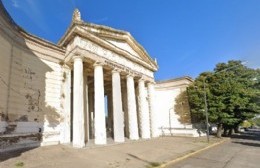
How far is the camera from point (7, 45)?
13305mm

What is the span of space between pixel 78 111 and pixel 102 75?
390cm

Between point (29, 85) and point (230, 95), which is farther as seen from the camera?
point (230, 95)

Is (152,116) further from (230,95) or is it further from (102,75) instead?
→ (102,75)

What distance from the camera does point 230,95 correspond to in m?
25.1

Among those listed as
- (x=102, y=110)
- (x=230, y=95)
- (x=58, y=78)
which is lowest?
(x=102, y=110)

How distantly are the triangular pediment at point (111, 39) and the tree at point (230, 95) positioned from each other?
25.6 feet

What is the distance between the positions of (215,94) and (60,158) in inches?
843

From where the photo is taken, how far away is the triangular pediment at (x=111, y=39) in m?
16.5

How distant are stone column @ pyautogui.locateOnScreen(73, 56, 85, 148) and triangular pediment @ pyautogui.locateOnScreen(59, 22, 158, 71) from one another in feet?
7.35

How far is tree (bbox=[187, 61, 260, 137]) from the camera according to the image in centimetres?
2464

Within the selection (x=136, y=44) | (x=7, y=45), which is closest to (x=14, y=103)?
(x=7, y=45)

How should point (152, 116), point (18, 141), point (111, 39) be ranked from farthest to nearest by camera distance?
point (152, 116) → point (111, 39) → point (18, 141)

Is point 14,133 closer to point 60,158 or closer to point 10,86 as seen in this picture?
point 10,86

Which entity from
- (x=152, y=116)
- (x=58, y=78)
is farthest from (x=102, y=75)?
(x=152, y=116)
